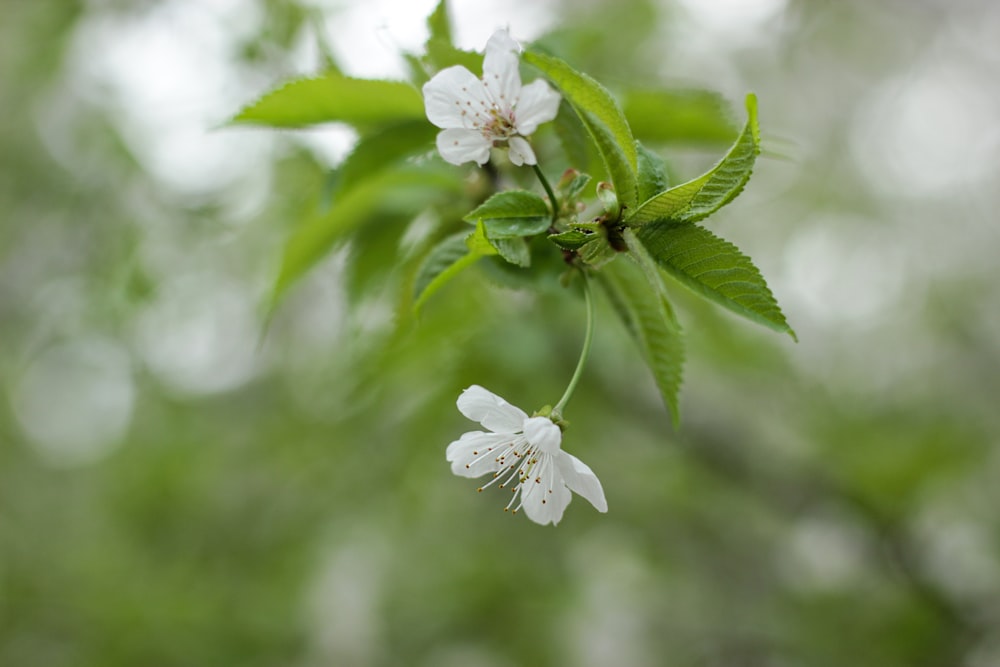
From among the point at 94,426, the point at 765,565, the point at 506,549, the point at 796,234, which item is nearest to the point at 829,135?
the point at 796,234

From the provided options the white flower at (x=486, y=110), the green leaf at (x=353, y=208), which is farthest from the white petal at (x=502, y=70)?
the green leaf at (x=353, y=208)

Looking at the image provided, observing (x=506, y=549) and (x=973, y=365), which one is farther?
(x=973, y=365)

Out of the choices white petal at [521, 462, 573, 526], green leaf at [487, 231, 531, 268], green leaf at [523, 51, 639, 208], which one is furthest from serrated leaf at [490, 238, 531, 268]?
white petal at [521, 462, 573, 526]

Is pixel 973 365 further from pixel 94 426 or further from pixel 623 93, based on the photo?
pixel 94 426

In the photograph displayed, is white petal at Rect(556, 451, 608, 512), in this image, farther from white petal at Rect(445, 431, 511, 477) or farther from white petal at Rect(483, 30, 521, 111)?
white petal at Rect(483, 30, 521, 111)

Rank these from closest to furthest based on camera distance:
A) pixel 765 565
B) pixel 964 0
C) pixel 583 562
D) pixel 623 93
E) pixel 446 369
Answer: pixel 623 93, pixel 446 369, pixel 765 565, pixel 583 562, pixel 964 0

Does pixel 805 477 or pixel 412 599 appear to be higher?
pixel 805 477

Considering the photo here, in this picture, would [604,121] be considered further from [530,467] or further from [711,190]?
[530,467]
